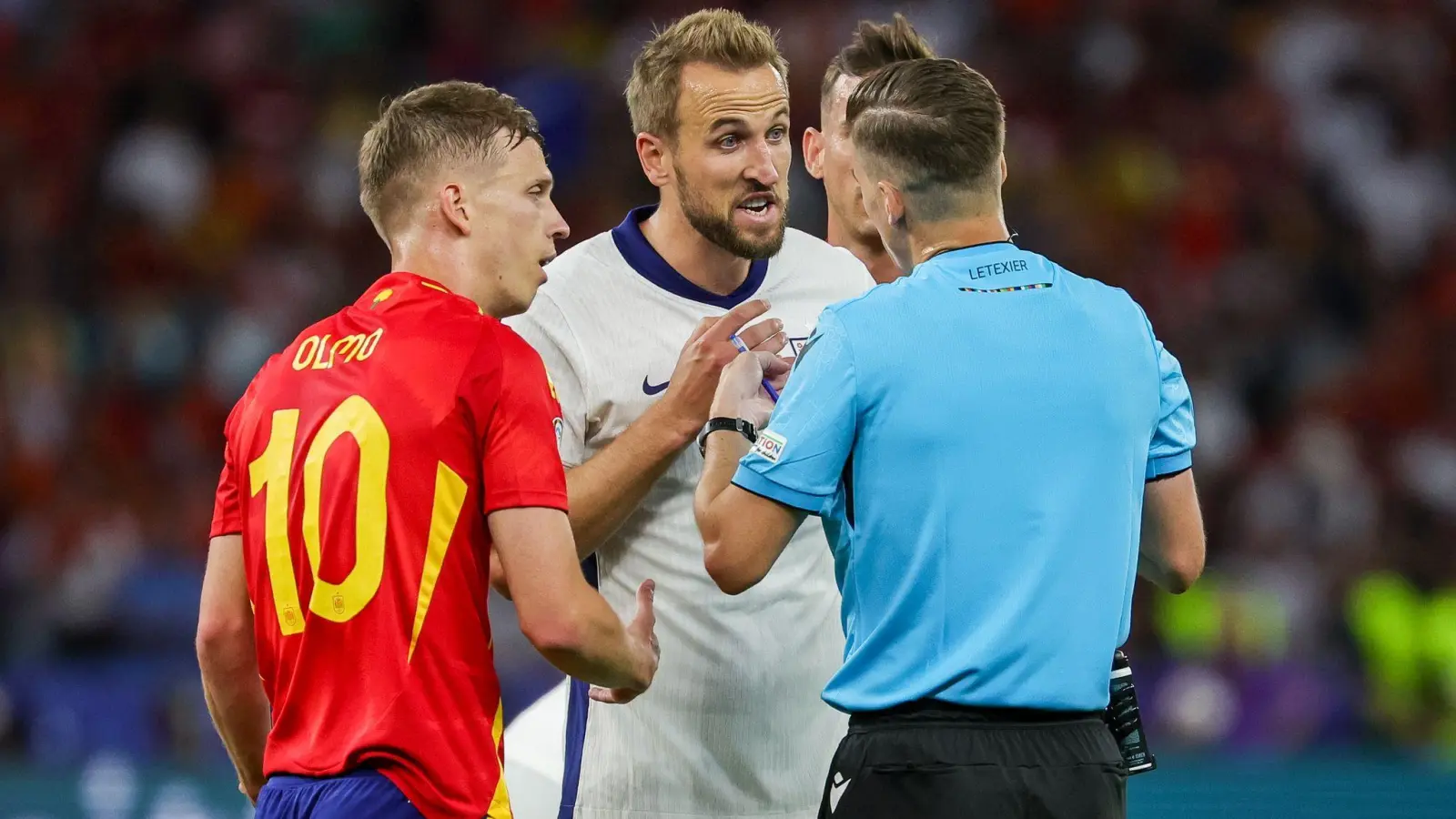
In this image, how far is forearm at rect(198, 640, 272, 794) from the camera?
3.35m

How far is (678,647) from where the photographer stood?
4.03 m

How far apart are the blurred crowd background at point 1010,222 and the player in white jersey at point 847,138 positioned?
487 cm

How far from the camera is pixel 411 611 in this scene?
3021mm

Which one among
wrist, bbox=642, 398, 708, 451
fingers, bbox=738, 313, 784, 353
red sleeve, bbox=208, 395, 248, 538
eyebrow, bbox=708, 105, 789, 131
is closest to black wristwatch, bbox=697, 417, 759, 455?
fingers, bbox=738, 313, 784, 353

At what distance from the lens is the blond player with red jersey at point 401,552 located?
3014mm

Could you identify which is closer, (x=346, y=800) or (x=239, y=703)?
(x=346, y=800)

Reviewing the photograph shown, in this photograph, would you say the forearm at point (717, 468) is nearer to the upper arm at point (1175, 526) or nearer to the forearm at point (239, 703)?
the upper arm at point (1175, 526)

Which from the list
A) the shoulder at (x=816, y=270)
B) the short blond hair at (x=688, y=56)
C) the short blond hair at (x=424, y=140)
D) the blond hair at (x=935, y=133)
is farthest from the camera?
the shoulder at (x=816, y=270)

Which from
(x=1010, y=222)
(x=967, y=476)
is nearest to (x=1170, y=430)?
(x=967, y=476)

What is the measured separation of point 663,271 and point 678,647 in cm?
86

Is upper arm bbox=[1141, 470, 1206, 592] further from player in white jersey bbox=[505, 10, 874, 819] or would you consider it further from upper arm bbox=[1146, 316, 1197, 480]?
player in white jersey bbox=[505, 10, 874, 819]

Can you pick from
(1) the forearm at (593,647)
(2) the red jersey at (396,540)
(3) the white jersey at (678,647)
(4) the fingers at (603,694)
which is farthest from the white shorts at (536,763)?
(2) the red jersey at (396,540)

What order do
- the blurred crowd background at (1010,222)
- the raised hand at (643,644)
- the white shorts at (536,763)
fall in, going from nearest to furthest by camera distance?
1. the raised hand at (643,644)
2. the white shorts at (536,763)
3. the blurred crowd background at (1010,222)

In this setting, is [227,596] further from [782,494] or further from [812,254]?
[812,254]
